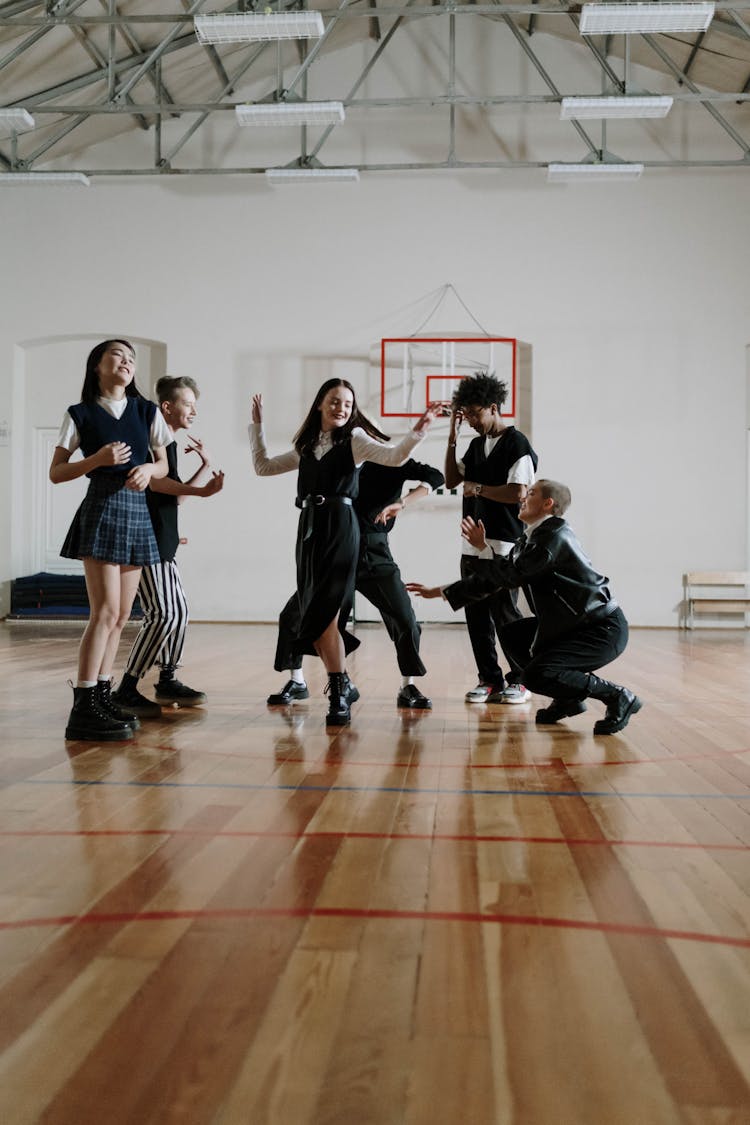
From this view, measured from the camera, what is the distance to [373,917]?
6.06 feet

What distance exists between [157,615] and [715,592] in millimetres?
7932

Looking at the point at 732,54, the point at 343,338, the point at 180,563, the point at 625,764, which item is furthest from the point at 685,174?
the point at 625,764

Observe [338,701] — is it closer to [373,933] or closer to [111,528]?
[111,528]

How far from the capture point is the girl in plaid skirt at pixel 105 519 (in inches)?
142

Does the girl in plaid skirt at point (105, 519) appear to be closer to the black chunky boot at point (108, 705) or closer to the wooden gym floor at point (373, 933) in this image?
the black chunky boot at point (108, 705)

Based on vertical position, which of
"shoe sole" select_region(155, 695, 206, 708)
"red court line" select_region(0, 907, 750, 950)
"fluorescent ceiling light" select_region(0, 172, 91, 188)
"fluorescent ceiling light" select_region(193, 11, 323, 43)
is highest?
"fluorescent ceiling light" select_region(193, 11, 323, 43)

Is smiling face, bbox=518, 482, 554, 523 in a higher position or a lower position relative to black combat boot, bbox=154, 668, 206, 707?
higher

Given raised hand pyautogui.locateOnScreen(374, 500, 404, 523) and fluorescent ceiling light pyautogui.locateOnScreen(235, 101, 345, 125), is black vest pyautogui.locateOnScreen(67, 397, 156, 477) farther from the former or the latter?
fluorescent ceiling light pyautogui.locateOnScreen(235, 101, 345, 125)

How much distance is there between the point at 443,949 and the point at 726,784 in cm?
161

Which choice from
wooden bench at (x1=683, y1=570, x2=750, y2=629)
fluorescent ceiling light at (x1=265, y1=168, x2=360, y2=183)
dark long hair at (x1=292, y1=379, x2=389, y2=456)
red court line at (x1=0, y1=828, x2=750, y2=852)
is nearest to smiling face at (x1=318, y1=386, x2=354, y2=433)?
dark long hair at (x1=292, y1=379, x2=389, y2=456)

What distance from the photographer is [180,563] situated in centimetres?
1112

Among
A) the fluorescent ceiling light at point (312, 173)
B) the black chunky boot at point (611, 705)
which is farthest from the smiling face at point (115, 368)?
the fluorescent ceiling light at point (312, 173)

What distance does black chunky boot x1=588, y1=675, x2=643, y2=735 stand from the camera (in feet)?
12.8

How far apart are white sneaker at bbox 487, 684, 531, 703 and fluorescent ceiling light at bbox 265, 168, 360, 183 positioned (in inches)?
262
